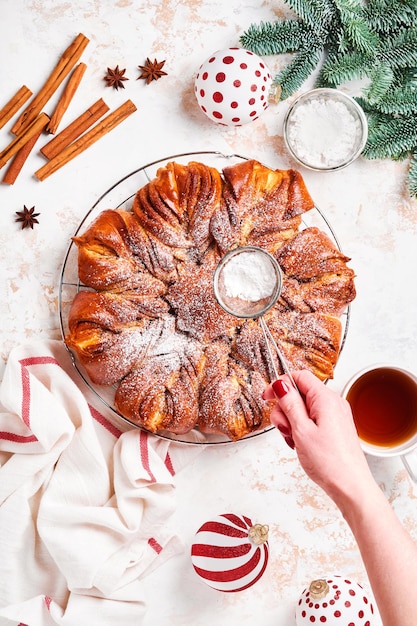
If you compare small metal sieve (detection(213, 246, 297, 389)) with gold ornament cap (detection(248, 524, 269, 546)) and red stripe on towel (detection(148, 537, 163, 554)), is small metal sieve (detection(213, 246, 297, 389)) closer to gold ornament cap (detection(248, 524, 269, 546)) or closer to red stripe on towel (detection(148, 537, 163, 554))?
gold ornament cap (detection(248, 524, 269, 546))

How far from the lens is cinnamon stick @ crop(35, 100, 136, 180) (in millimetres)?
2082

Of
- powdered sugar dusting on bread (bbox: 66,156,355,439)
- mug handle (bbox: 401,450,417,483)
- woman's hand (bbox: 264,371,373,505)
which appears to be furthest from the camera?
mug handle (bbox: 401,450,417,483)

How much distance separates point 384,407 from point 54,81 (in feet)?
4.51

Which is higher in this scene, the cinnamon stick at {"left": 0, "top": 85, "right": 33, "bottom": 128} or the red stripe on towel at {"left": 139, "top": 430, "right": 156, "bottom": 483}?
the cinnamon stick at {"left": 0, "top": 85, "right": 33, "bottom": 128}

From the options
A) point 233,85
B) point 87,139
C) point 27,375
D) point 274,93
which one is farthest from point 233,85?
point 27,375

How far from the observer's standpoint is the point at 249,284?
1729 millimetres

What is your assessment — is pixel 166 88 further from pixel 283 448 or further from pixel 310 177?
pixel 283 448

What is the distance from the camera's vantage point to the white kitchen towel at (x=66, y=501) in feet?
6.44

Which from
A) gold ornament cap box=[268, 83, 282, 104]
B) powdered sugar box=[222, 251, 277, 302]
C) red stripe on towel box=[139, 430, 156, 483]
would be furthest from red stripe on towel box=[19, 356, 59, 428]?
gold ornament cap box=[268, 83, 282, 104]

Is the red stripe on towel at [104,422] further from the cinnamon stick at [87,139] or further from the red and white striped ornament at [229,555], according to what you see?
the cinnamon stick at [87,139]

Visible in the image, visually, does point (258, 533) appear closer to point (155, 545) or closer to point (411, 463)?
point (155, 545)

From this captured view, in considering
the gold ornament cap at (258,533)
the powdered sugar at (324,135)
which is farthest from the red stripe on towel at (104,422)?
the powdered sugar at (324,135)

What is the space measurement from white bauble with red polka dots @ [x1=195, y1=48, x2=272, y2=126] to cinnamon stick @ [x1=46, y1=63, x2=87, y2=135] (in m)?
0.37

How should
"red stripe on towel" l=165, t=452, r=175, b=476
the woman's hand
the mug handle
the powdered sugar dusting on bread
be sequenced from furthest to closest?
"red stripe on towel" l=165, t=452, r=175, b=476 < the mug handle < the powdered sugar dusting on bread < the woman's hand
